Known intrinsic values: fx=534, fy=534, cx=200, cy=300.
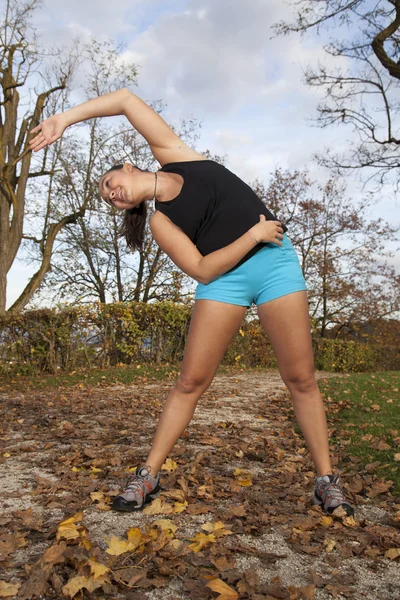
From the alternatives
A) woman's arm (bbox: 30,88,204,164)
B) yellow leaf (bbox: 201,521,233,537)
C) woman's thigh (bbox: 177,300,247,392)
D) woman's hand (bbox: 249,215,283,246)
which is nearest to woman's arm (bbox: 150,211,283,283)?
woman's hand (bbox: 249,215,283,246)

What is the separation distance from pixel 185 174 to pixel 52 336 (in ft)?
29.7

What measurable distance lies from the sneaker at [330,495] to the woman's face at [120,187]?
6.28ft

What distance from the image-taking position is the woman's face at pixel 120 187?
298 cm

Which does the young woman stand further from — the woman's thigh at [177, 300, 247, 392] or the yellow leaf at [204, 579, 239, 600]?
the yellow leaf at [204, 579, 239, 600]

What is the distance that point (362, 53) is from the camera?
52.2 ft

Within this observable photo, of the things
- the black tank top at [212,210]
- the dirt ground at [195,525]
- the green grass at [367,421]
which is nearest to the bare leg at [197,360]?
the black tank top at [212,210]

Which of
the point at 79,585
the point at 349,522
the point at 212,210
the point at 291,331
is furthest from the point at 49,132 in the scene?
the point at 349,522

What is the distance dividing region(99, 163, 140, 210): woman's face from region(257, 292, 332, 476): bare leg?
955 millimetres

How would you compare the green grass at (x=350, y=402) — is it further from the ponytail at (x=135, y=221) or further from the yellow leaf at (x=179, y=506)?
the ponytail at (x=135, y=221)

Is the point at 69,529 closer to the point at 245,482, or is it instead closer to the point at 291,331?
the point at 245,482

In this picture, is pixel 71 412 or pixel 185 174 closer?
pixel 185 174

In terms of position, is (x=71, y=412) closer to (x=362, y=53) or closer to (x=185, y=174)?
(x=185, y=174)

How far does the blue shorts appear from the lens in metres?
2.87

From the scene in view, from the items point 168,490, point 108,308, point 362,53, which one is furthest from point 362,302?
point 168,490
